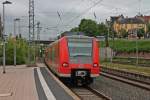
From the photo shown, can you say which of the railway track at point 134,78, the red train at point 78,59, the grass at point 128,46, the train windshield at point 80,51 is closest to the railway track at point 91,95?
the red train at point 78,59

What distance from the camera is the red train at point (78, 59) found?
1051 inches

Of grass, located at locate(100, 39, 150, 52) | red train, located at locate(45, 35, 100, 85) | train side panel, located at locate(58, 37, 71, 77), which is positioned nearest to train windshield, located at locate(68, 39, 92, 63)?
red train, located at locate(45, 35, 100, 85)

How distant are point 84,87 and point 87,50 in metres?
2.64

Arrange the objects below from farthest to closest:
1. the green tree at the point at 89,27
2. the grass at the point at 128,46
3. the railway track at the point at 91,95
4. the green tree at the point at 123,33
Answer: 1. the green tree at the point at 123,33
2. the green tree at the point at 89,27
3. the grass at the point at 128,46
4. the railway track at the point at 91,95

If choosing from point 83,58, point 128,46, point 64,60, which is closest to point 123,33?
point 128,46

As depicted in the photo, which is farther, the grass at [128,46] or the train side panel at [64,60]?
the grass at [128,46]

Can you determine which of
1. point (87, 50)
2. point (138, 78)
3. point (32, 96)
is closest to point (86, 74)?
point (87, 50)

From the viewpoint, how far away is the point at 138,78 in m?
36.9

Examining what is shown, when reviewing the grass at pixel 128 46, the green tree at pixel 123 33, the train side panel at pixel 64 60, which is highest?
the green tree at pixel 123 33

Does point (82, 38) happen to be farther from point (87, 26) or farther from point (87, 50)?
point (87, 26)

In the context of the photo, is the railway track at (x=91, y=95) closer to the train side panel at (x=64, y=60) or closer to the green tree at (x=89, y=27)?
the train side panel at (x=64, y=60)

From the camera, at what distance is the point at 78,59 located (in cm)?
2688

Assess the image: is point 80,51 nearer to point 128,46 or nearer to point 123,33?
point 128,46

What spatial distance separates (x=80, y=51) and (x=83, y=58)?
0.51 meters
